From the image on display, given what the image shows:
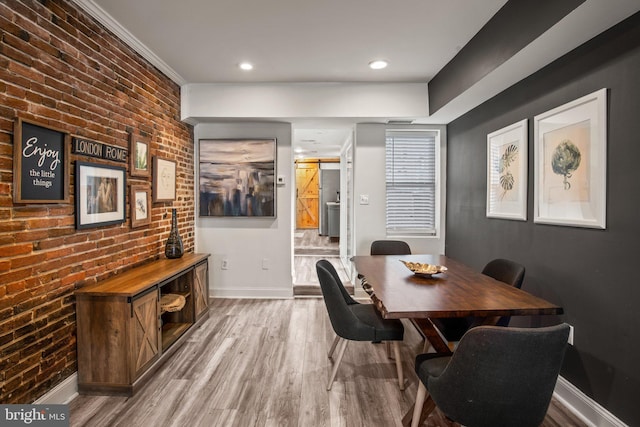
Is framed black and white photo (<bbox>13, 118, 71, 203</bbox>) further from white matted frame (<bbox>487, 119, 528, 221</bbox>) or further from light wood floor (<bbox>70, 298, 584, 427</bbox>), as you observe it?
white matted frame (<bbox>487, 119, 528, 221</bbox>)

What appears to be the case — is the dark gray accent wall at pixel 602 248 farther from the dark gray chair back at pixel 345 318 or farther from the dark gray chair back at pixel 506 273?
the dark gray chair back at pixel 345 318

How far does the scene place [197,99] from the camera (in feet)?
12.5

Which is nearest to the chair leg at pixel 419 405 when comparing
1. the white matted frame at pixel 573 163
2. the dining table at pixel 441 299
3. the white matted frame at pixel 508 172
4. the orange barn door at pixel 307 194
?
the dining table at pixel 441 299

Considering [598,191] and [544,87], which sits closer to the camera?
[598,191]

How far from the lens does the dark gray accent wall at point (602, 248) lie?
5.63ft

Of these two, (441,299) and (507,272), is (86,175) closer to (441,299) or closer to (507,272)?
(441,299)

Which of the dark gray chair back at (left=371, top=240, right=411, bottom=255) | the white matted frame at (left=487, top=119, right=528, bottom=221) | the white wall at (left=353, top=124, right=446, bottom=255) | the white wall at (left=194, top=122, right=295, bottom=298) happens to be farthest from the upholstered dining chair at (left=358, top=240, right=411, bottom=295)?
the white wall at (left=194, top=122, right=295, bottom=298)

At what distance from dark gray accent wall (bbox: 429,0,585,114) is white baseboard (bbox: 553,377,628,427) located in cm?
221

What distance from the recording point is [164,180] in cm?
339

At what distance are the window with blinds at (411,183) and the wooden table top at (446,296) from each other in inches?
68.7

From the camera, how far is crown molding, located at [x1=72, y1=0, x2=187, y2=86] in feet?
7.38

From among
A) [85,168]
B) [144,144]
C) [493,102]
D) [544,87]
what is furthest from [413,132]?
[85,168]

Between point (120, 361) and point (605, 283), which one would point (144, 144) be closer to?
point (120, 361)

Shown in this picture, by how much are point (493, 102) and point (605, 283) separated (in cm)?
190
